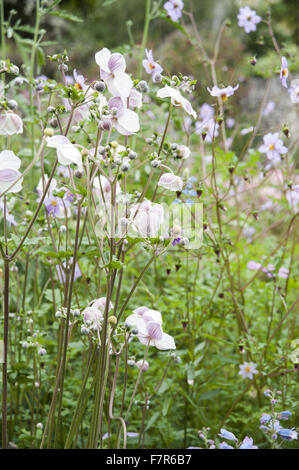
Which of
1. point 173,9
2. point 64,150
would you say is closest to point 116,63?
point 64,150

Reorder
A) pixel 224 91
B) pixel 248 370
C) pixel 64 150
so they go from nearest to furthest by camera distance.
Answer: pixel 64 150
pixel 224 91
pixel 248 370

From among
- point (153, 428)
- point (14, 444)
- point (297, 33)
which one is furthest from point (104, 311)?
point (297, 33)

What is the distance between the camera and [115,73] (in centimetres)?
66

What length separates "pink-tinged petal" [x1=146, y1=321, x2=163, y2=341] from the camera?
68cm

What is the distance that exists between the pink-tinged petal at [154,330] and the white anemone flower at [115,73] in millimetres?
315

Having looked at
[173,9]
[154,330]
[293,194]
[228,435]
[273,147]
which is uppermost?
[173,9]

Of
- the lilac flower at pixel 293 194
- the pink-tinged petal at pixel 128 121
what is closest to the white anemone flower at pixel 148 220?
the pink-tinged petal at pixel 128 121

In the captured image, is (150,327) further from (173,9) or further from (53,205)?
(173,9)

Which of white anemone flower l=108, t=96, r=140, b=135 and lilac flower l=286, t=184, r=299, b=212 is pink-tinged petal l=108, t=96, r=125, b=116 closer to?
white anemone flower l=108, t=96, r=140, b=135

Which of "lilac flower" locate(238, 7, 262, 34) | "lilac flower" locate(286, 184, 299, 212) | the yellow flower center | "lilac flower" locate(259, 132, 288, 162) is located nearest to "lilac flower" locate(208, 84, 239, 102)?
the yellow flower center

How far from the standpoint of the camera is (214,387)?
116 cm

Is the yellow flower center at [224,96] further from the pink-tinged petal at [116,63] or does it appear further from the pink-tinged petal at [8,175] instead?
the pink-tinged petal at [8,175]

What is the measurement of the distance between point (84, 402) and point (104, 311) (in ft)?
0.67
